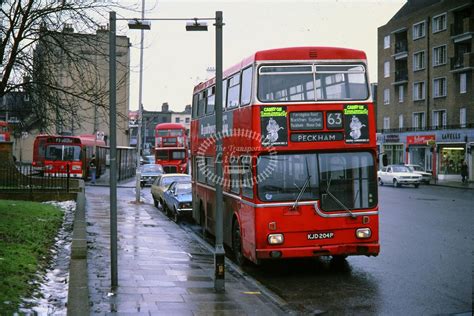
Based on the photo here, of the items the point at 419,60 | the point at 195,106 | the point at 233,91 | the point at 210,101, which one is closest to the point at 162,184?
the point at 195,106

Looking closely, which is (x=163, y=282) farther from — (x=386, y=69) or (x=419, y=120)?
(x=386, y=69)

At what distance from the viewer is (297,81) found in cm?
1059

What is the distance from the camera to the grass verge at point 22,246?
7.32m

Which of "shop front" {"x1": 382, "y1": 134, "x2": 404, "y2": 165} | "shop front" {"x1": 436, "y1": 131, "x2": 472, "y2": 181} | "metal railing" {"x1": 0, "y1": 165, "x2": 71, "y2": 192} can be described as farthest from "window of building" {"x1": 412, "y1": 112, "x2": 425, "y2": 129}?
"metal railing" {"x1": 0, "y1": 165, "x2": 71, "y2": 192}

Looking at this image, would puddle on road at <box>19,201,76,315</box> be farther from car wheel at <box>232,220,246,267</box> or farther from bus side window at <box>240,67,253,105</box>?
bus side window at <box>240,67,253,105</box>

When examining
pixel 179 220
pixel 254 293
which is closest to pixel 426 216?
pixel 179 220

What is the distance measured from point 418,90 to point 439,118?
4476 millimetres

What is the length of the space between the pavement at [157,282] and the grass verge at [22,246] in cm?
62

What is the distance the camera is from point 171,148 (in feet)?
166

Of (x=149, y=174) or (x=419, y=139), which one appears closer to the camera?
(x=149, y=174)

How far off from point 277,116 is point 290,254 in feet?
8.07

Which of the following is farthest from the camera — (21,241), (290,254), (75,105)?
(75,105)

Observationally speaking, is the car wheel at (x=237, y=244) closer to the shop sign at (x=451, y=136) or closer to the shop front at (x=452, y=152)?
the shop front at (x=452, y=152)

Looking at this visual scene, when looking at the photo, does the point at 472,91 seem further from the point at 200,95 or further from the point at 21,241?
the point at 21,241
